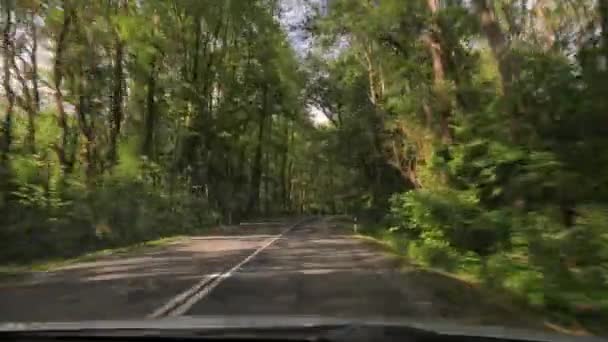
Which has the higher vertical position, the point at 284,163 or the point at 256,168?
the point at 284,163

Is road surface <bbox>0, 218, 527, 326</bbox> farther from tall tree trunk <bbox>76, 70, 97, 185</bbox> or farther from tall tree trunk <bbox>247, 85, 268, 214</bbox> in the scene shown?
tall tree trunk <bbox>247, 85, 268, 214</bbox>

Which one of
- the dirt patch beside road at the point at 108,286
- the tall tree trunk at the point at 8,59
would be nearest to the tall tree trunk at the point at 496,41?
the dirt patch beside road at the point at 108,286

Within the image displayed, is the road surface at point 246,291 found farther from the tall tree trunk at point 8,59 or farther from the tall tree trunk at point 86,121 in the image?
the tall tree trunk at point 86,121

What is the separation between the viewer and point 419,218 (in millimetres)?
19594

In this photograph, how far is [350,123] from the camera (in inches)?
1566

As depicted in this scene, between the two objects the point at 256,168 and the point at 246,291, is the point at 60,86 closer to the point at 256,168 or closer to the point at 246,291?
the point at 246,291

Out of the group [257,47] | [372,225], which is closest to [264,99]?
[257,47]

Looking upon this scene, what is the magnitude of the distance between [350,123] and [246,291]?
2858 cm

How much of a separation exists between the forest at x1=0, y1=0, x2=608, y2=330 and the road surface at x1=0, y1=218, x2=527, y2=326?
1183 millimetres

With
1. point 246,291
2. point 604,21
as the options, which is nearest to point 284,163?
point 604,21

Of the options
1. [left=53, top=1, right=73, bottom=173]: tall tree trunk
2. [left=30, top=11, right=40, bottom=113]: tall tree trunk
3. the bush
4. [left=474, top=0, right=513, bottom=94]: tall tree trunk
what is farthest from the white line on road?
[left=30, top=11, right=40, bottom=113]: tall tree trunk

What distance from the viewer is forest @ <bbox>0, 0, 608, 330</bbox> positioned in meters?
12.2

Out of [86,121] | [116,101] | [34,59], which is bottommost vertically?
[86,121]

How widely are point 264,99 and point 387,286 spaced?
149ft
